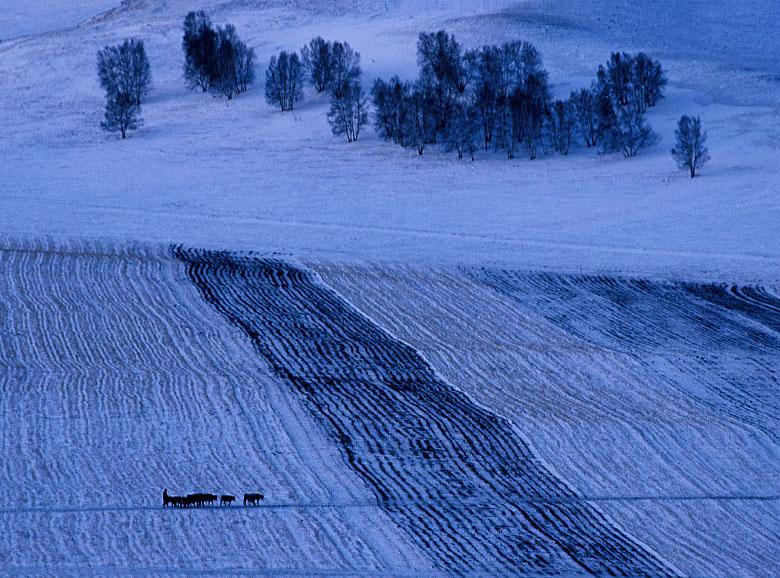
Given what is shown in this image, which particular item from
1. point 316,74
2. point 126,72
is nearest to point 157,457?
point 316,74

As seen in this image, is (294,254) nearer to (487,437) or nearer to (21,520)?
(487,437)

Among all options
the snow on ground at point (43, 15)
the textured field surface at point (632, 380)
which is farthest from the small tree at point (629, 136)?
the snow on ground at point (43, 15)

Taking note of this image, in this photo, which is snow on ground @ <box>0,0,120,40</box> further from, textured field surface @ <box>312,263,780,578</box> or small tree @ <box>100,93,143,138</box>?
textured field surface @ <box>312,263,780,578</box>

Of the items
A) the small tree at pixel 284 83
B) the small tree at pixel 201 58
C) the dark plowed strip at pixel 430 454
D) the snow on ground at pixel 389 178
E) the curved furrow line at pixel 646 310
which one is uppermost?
the small tree at pixel 201 58

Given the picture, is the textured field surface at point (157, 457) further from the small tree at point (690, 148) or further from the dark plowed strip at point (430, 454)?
the small tree at point (690, 148)

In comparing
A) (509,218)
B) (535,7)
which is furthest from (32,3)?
(509,218)

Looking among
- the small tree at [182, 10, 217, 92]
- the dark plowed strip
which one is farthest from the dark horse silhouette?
the small tree at [182, 10, 217, 92]
